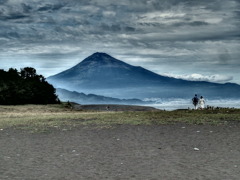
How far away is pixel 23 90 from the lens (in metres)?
74.1

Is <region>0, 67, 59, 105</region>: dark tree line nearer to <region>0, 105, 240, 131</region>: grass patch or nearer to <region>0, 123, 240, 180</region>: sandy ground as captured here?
<region>0, 105, 240, 131</region>: grass patch

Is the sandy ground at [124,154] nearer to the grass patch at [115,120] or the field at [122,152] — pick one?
the field at [122,152]

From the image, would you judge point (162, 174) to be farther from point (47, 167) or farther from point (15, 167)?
point (15, 167)

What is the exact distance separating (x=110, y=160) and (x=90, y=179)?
3465 mm

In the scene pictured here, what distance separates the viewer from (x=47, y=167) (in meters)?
14.3

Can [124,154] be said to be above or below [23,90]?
below

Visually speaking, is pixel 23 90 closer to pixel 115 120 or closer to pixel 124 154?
pixel 115 120

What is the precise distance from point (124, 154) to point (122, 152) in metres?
0.57

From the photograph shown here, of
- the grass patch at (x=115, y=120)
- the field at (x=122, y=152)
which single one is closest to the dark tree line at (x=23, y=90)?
the grass patch at (x=115, y=120)

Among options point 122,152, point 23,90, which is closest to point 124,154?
point 122,152

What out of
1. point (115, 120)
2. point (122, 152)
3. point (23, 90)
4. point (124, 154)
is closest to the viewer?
point (124, 154)

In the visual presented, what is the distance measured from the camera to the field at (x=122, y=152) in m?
13.0

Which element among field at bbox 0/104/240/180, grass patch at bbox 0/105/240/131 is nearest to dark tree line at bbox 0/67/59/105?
grass patch at bbox 0/105/240/131

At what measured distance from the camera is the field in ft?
42.7
